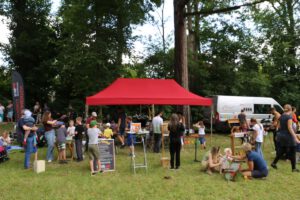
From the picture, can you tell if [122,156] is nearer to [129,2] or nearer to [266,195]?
[266,195]

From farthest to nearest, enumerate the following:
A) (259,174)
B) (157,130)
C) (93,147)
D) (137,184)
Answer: (157,130), (93,147), (259,174), (137,184)

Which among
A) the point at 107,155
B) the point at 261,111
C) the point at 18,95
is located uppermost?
the point at 18,95

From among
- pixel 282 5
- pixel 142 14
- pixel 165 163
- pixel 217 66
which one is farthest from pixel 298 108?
pixel 165 163

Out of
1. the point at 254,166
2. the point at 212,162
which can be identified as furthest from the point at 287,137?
→ the point at 212,162

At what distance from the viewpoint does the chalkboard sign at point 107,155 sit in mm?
9032

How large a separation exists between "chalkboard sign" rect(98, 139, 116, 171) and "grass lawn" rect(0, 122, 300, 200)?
0.32m

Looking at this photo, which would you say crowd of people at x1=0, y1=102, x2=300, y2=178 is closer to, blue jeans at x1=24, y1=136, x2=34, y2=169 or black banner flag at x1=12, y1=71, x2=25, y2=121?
blue jeans at x1=24, y1=136, x2=34, y2=169

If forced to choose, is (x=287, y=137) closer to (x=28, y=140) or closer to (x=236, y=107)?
(x=28, y=140)

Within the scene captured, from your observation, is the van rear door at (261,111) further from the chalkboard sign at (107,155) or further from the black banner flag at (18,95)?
the chalkboard sign at (107,155)

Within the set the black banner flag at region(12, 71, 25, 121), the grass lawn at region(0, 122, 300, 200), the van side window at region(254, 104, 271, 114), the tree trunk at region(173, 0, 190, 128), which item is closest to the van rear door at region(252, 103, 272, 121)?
the van side window at region(254, 104, 271, 114)

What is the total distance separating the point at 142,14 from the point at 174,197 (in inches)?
661

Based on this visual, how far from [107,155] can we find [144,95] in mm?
3770

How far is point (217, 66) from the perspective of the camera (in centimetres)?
2373

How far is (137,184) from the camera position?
754 centimetres
